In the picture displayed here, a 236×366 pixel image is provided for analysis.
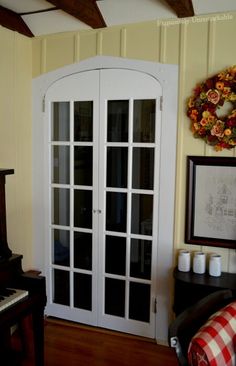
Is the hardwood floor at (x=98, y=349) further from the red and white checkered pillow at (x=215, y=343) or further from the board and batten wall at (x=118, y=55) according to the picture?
the red and white checkered pillow at (x=215, y=343)

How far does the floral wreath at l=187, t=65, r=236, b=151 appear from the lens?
2393 millimetres

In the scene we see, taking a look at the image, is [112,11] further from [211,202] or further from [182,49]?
[211,202]

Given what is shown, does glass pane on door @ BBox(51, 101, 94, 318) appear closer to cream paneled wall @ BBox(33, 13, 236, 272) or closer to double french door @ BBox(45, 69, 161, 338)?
double french door @ BBox(45, 69, 161, 338)

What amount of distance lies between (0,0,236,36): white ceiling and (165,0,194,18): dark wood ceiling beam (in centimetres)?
4

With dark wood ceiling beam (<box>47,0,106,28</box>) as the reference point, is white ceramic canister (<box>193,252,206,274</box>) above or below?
below

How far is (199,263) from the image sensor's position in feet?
8.30

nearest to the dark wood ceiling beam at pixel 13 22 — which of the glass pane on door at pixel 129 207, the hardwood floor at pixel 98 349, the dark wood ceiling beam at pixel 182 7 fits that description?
the glass pane on door at pixel 129 207

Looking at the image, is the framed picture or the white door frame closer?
the framed picture

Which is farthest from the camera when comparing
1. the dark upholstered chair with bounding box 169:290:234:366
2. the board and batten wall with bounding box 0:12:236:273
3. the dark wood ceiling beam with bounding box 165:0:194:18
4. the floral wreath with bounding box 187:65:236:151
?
the board and batten wall with bounding box 0:12:236:273

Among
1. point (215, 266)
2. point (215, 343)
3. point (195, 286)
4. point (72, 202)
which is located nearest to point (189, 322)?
point (215, 343)

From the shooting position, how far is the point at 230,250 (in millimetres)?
2555

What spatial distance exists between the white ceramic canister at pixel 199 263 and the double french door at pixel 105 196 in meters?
0.35

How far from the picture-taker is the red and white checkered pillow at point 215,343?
1468mm

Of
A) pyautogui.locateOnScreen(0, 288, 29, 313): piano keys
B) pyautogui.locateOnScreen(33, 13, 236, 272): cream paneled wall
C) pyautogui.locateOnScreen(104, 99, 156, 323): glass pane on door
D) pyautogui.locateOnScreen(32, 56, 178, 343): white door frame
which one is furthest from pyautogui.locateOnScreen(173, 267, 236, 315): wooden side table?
pyautogui.locateOnScreen(0, 288, 29, 313): piano keys
